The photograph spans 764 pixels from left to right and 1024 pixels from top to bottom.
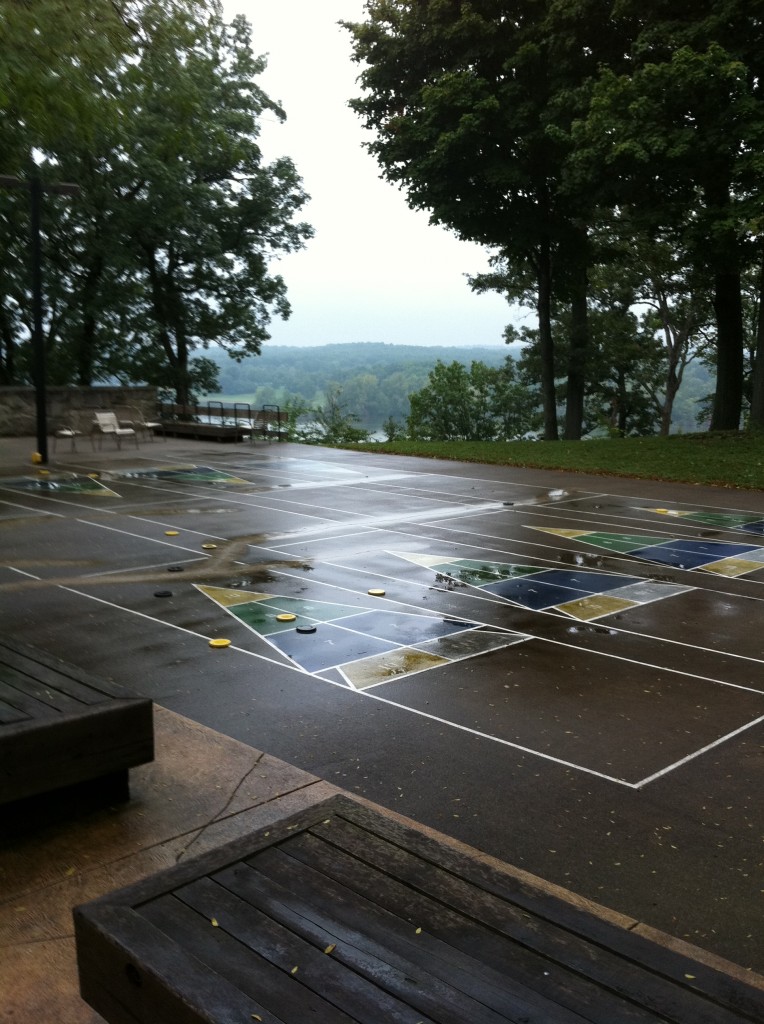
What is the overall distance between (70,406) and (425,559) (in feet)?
65.7

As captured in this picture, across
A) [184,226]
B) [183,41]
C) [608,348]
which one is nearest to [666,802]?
[183,41]

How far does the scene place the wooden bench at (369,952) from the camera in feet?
7.82

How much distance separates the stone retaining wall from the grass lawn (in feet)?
27.6

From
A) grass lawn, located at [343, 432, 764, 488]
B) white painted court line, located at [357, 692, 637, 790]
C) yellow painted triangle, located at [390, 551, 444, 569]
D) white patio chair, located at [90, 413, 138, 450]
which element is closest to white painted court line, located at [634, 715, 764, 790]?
white painted court line, located at [357, 692, 637, 790]

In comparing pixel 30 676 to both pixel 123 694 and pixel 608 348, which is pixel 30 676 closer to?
pixel 123 694

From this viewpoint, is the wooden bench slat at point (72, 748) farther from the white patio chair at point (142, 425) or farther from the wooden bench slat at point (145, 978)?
the white patio chair at point (142, 425)

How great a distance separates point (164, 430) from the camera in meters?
28.8

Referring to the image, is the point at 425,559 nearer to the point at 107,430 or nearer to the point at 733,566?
the point at 733,566

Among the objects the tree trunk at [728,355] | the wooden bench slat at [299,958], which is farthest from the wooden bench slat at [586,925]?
the tree trunk at [728,355]

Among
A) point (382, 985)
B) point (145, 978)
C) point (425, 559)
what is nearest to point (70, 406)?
point (425, 559)

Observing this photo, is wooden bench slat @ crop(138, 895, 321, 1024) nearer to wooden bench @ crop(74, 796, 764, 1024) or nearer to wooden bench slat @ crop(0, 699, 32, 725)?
wooden bench @ crop(74, 796, 764, 1024)

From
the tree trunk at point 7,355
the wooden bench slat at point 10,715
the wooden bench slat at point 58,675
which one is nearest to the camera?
the wooden bench slat at point 10,715

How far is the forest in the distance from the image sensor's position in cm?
4350

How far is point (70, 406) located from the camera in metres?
28.3
